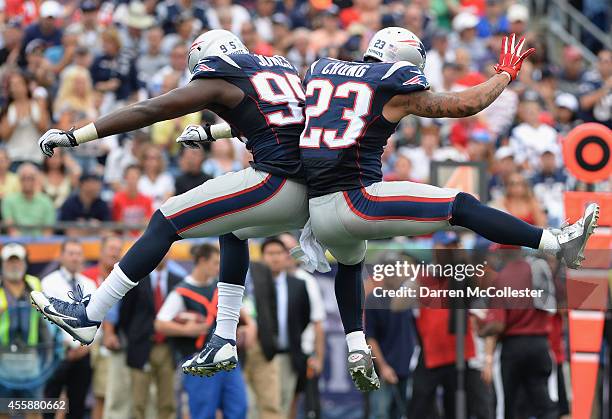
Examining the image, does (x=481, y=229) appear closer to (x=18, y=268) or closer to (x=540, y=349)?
(x=540, y=349)

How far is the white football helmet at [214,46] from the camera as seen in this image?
7.74 m

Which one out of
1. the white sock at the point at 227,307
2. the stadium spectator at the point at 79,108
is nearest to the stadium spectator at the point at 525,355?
the white sock at the point at 227,307

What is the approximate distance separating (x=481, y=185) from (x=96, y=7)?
6541 mm

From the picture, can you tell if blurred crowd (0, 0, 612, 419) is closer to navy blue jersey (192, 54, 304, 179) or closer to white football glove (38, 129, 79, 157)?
navy blue jersey (192, 54, 304, 179)

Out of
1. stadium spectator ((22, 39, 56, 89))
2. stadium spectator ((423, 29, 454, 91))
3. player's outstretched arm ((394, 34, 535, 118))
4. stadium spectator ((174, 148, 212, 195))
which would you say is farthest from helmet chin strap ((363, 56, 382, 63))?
stadium spectator ((423, 29, 454, 91))

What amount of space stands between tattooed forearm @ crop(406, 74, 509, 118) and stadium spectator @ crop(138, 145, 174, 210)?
6244 millimetres

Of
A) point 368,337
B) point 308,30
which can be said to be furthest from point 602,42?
point 368,337

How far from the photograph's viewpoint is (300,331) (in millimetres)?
12094

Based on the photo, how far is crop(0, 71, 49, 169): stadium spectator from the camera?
44.7 ft

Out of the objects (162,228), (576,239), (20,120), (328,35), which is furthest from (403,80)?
(328,35)

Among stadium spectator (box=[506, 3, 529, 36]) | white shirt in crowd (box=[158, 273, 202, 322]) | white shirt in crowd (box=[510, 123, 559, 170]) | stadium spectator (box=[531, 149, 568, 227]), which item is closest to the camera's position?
white shirt in crowd (box=[158, 273, 202, 322])

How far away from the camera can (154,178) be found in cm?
1348

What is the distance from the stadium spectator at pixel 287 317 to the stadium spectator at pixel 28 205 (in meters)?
2.26

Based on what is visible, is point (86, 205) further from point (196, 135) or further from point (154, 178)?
point (196, 135)
